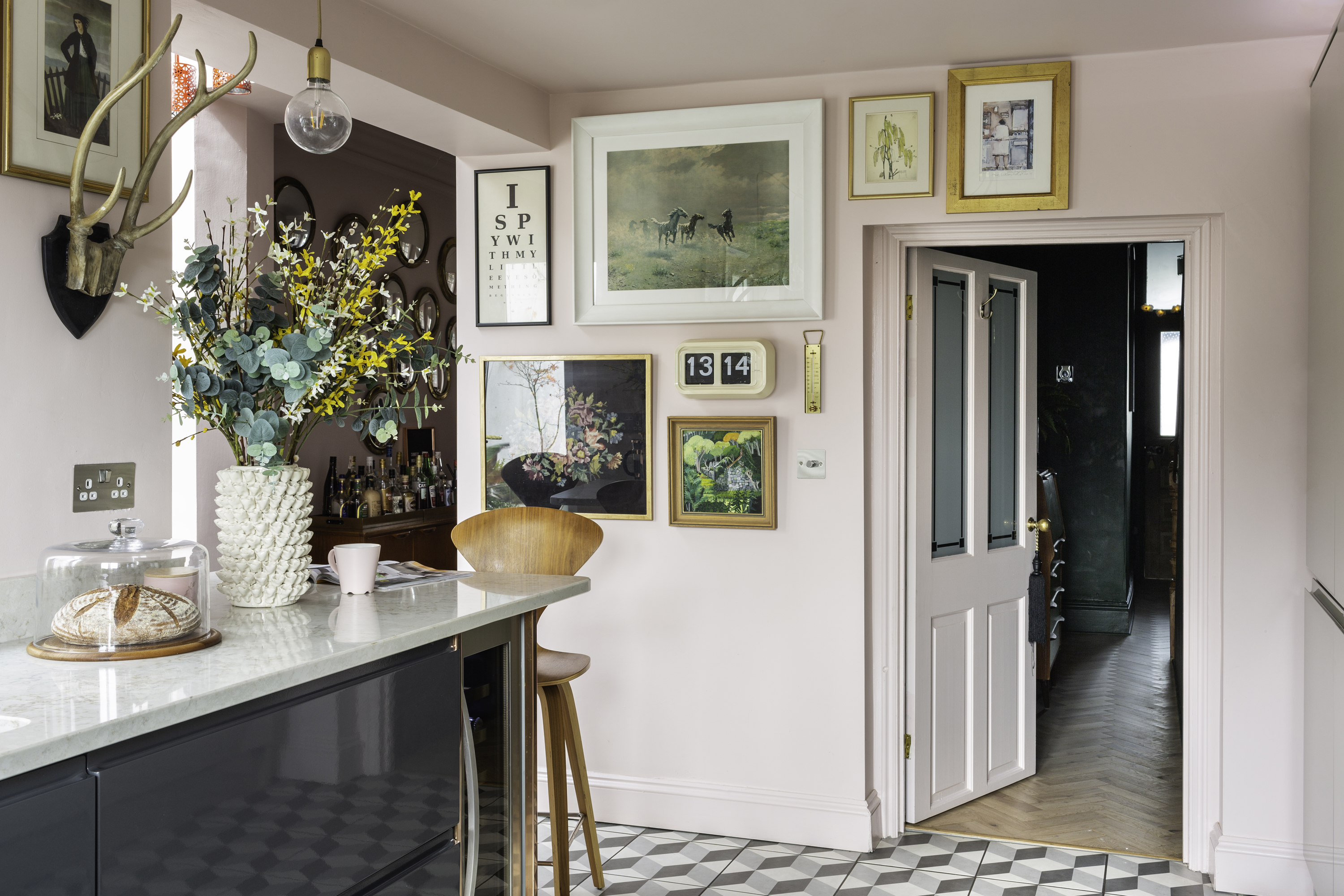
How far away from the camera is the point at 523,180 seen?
3.75 m

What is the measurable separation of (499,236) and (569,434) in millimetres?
776

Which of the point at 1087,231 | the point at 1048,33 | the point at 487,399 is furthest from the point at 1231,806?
the point at 487,399

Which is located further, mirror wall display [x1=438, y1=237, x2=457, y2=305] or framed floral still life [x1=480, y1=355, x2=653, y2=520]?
mirror wall display [x1=438, y1=237, x2=457, y2=305]

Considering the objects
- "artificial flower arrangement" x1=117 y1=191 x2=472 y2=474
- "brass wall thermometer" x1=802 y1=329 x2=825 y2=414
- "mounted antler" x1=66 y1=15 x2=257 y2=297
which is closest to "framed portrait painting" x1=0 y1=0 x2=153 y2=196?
"mounted antler" x1=66 y1=15 x2=257 y2=297

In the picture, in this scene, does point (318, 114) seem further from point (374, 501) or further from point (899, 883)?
point (374, 501)

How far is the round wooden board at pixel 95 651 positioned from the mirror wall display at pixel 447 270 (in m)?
4.96

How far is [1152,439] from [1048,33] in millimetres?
6955

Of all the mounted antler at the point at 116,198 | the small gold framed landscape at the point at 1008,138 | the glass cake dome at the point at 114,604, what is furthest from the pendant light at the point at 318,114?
the small gold framed landscape at the point at 1008,138

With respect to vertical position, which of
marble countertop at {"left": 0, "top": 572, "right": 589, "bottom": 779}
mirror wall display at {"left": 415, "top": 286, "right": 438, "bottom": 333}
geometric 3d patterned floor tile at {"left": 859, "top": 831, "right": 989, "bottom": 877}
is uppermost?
mirror wall display at {"left": 415, "top": 286, "right": 438, "bottom": 333}

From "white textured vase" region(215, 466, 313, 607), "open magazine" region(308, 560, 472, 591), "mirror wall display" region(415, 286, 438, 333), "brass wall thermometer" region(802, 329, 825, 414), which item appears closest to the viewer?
"white textured vase" region(215, 466, 313, 607)

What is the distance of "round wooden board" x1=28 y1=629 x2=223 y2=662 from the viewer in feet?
5.47

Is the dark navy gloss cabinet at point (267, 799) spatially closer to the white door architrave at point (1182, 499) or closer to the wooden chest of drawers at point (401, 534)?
the white door architrave at point (1182, 499)

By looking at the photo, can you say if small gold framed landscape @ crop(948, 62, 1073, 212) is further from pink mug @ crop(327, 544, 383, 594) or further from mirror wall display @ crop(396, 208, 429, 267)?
mirror wall display @ crop(396, 208, 429, 267)

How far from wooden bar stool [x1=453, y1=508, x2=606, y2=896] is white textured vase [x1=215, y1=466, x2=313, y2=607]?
0.88m
